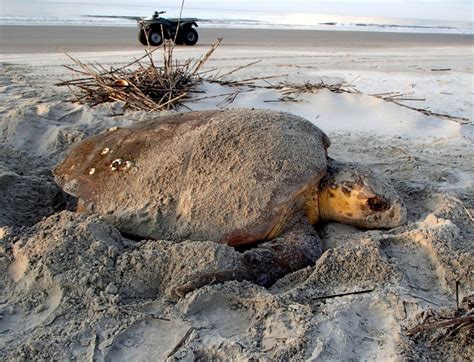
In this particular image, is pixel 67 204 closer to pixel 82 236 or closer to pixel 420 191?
pixel 82 236

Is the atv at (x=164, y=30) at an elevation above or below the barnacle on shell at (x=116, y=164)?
above

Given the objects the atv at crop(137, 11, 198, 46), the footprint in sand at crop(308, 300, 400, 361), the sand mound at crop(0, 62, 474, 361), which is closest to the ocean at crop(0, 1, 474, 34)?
the atv at crop(137, 11, 198, 46)

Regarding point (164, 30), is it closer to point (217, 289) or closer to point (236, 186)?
point (236, 186)

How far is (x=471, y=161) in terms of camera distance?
3354mm

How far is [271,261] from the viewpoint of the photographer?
1958mm

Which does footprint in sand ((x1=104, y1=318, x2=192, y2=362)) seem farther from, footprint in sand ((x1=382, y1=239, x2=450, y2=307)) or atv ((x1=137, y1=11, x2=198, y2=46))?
atv ((x1=137, y1=11, x2=198, y2=46))

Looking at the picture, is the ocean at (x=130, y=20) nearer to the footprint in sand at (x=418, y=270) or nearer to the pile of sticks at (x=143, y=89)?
the pile of sticks at (x=143, y=89)

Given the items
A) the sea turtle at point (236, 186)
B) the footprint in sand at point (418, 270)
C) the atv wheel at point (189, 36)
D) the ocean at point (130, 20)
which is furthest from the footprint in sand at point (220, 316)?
the ocean at point (130, 20)

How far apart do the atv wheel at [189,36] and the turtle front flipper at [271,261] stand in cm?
913

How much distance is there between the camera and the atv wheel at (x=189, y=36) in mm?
10609

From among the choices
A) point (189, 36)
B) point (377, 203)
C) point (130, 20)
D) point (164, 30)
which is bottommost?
point (377, 203)

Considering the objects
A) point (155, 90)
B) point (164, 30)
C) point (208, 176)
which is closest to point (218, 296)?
point (208, 176)

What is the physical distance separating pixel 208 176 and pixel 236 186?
0.15m

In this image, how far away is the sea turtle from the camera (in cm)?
210
